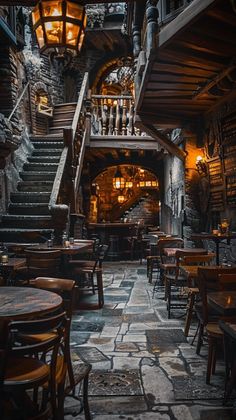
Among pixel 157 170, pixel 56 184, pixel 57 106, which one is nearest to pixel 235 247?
pixel 56 184

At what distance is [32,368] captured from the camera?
2.47 meters

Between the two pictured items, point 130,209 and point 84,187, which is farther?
point 130,209

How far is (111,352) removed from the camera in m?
4.37

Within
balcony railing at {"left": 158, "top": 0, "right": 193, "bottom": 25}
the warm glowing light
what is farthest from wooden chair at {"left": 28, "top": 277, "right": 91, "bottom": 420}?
balcony railing at {"left": 158, "top": 0, "right": 193, "bottom": 25}

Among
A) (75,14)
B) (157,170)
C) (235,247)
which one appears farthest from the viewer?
(157,170)

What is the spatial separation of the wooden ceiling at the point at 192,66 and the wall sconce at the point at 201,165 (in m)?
0.94

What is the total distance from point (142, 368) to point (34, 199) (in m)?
6.08

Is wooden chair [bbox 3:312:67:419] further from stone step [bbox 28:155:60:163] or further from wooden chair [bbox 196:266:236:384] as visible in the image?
stone step [bbox 28:155:60:163]

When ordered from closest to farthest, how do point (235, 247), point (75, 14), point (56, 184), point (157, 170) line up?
point (75, 14)
point (235, 247)
point (56, 184)
point (157, 170)

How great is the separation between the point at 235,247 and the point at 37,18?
190 inches

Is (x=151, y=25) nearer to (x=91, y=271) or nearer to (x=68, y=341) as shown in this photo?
(x=91, y=271)

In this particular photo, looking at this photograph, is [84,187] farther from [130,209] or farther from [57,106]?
[130,209]

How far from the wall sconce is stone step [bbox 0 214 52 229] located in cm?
346

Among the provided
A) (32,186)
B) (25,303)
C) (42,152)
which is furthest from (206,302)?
(42,152)
